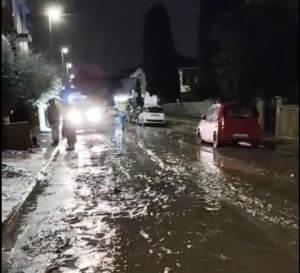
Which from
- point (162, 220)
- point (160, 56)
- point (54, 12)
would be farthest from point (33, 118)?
point (160, 56)

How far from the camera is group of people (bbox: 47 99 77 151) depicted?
23281mm

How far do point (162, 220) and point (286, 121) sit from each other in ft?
59.3

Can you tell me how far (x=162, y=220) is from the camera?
8883 mm

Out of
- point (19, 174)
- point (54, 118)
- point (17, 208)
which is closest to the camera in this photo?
point (17, 208)

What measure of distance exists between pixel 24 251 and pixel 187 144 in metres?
17.0

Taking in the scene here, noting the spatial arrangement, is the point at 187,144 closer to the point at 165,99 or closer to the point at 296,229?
the point at 296,229

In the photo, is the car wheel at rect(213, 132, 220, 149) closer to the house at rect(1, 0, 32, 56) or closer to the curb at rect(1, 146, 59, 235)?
the curb at rect(1, 146, 59, 235)

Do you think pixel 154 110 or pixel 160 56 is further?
pixel 160 56

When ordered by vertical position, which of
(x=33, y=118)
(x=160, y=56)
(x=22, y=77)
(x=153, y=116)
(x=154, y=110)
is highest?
(x=160, y=56)

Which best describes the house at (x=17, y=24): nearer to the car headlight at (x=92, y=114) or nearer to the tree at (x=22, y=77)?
the tree at (x=22, y=77)

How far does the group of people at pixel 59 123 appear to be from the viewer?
23.3 m

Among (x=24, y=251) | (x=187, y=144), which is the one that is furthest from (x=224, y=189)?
(x=187, y=144)

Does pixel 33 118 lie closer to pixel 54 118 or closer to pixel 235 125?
pixel 54 118

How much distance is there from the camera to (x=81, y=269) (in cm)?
647
